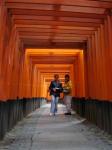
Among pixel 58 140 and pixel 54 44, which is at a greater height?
pixel 54 44

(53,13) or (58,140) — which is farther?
(53,13)

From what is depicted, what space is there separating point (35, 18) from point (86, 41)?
341 cm

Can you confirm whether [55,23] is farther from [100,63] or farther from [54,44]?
[54,44]

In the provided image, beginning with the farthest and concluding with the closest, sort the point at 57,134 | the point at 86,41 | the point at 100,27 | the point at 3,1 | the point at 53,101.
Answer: the point at 53,101 < the point at 86,41 < the point at 100,27 < the point at 57,134 < the point at 3,1

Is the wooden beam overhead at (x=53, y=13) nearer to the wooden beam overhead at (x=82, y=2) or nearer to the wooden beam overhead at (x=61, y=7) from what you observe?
the wooden beam overhead at (x=61, y=7)

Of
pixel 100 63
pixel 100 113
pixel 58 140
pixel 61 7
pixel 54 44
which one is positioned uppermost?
pixel 61 7

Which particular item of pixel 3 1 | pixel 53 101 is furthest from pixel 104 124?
pixel 53 101

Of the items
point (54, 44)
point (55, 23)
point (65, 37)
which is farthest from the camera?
point (54, 44)

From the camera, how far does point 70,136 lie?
7.09 meters

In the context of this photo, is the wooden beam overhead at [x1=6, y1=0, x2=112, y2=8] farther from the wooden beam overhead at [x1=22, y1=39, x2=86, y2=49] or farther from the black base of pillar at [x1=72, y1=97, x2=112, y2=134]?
the wooden beam overhead at [x1=22, y1=39, x2=86, y2=49]

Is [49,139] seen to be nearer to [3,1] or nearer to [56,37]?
[3,1]

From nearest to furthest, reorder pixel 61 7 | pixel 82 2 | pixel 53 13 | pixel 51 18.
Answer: pixel 82 2, pixel 61 7, pixel 53 13, pixel 51 18

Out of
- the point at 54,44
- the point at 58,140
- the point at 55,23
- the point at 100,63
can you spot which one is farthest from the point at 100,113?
the point at 54,44

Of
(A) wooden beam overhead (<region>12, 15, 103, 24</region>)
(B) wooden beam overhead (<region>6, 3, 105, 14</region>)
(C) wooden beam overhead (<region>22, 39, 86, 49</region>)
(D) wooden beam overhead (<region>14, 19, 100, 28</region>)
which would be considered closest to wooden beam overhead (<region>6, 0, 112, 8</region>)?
(B) wooden beam overhead (<region>6, 3, 105, 14</region>)
